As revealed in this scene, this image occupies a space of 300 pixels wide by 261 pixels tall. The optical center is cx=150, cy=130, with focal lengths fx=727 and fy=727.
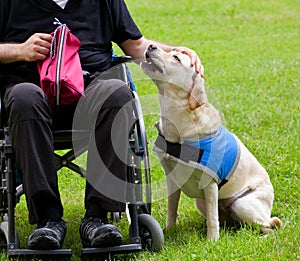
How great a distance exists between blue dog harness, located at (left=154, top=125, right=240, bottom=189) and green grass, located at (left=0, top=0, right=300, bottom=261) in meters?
0.39

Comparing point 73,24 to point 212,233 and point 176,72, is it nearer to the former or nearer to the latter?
point 176,72

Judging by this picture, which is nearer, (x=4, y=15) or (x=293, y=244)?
(x=293, y=244)

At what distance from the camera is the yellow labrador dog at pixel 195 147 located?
443cm

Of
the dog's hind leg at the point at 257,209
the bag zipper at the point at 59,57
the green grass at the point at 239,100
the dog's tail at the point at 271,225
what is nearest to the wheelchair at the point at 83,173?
the green grass at the point at 239,100

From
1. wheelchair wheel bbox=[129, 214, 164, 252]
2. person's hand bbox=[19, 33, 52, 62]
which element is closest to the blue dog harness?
wheelchair wheel bbox=[129, 214, 164, 252]

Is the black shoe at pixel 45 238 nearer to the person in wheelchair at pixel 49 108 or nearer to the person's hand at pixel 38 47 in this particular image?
the person in wheelchair at pixel 49 108

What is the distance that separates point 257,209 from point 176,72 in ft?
3.34

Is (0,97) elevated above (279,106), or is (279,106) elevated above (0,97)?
(0,97)

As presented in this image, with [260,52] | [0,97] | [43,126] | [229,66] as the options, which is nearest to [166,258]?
[43,126]

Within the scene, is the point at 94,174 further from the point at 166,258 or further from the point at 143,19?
the point at 143,19

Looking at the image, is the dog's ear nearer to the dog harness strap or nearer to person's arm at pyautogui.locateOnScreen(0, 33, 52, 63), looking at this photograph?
the dog harness strap

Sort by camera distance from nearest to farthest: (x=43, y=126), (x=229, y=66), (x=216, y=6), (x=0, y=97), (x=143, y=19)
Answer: (x=43, y=126) < (x=0, y=97) < (x=229, y=66) < (x=143, y=19) < (x=216, y=6)

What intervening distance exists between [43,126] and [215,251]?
3.74 ft

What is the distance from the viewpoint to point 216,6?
57.6 feet
